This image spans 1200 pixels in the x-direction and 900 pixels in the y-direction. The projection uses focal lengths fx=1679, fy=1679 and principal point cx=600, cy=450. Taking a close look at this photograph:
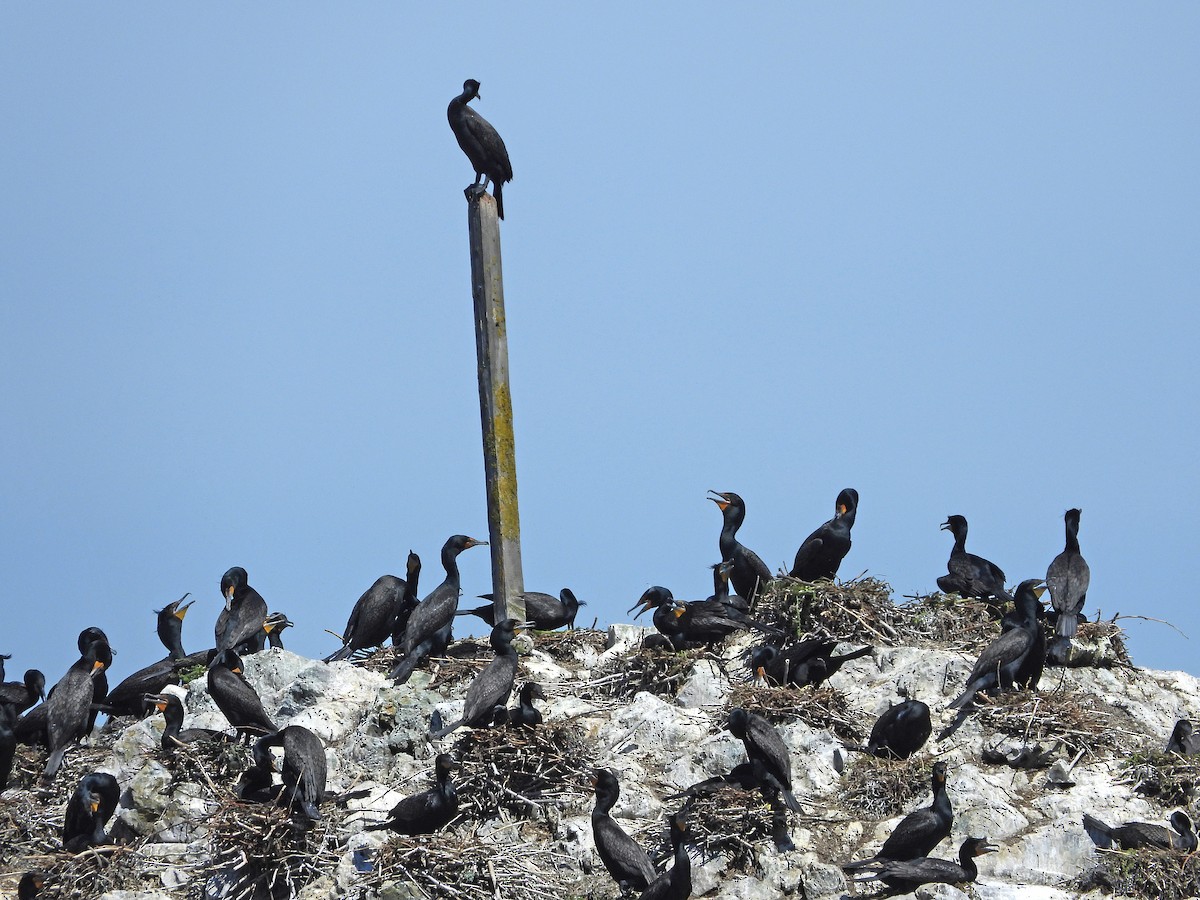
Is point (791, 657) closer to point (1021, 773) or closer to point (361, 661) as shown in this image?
point (1021, 773)

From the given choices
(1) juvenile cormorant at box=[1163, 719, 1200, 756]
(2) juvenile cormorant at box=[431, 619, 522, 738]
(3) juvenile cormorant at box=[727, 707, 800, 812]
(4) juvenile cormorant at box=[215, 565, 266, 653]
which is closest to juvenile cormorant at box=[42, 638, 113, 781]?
(4) juvenile cormorant at box=[215, 565, 266, 653]

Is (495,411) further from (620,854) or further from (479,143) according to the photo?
(620,854)

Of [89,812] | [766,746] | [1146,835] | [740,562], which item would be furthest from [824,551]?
[89,812]

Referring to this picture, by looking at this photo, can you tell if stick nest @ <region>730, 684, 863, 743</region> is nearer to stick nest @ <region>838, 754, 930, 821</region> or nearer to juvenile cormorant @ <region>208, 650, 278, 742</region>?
stick nest @ <region>838, 754, 930, 821</region>

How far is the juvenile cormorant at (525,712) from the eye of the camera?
46.1 feet

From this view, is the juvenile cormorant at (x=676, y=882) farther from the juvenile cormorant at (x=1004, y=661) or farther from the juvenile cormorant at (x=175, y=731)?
the juvenile cormorant at (x=175, y=731)

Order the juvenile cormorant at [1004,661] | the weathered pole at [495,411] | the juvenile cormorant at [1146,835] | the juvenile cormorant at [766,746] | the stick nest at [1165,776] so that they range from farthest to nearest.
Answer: the weathered pole at [495,411]
the juvenile cormorant at [1004,661]
the stick nest at [1165,776]
the juvenile cormorant at [766,746]
the juvenile cormorant at [1146,835]

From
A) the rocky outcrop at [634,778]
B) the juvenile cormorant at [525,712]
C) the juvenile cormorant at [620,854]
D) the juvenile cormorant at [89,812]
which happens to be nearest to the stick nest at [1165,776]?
the rocky outcrop at [634,778]

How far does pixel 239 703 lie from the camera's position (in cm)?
1477

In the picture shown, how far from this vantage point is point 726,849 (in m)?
13.0

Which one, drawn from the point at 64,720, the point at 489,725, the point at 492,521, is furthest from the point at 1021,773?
the point at 64,720

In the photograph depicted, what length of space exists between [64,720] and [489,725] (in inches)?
178

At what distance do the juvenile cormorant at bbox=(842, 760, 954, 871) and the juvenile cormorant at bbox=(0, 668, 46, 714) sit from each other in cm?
1010

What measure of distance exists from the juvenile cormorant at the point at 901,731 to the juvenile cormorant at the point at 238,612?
6647 mm
